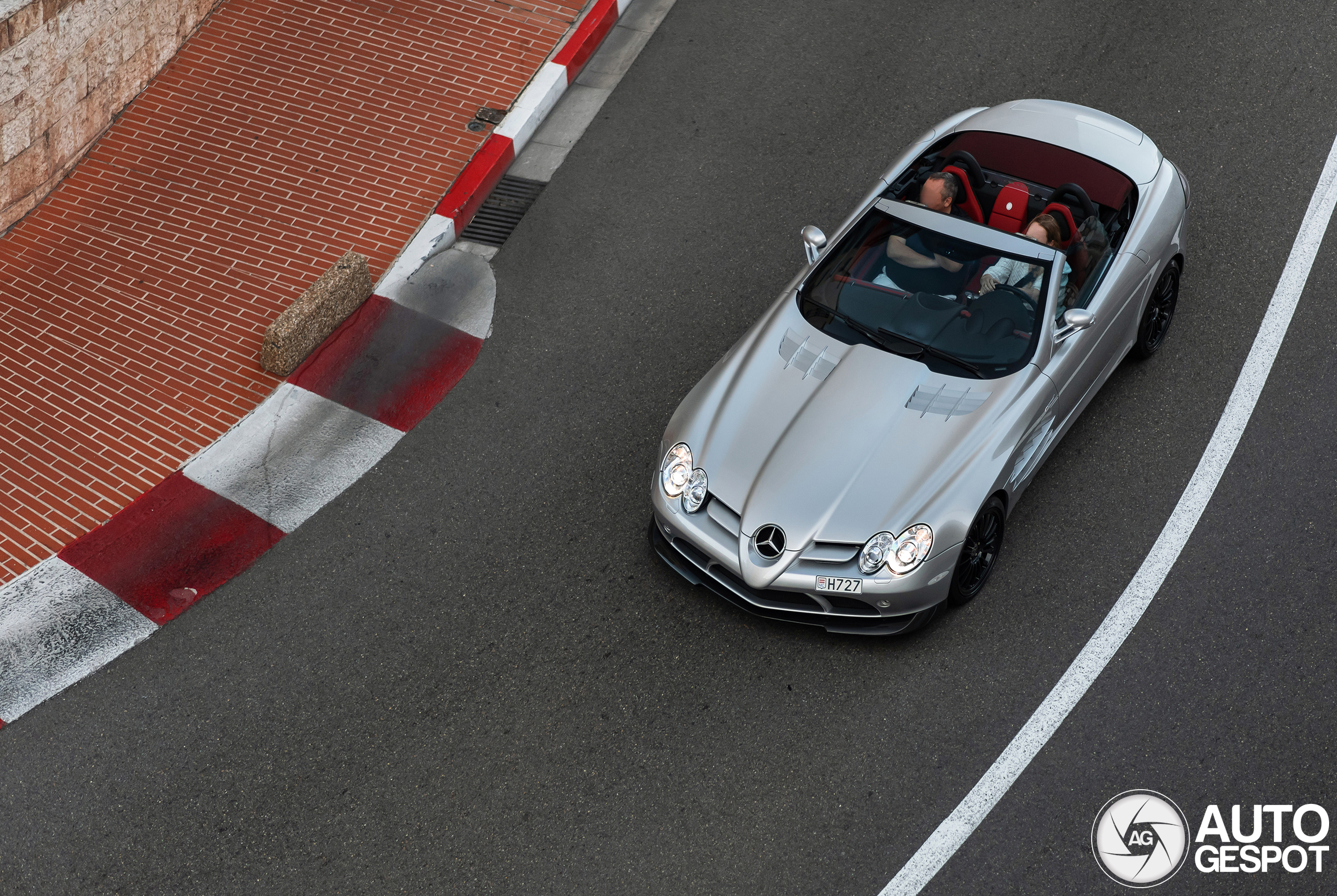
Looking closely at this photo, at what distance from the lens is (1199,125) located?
855 cm

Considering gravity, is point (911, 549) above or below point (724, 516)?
above

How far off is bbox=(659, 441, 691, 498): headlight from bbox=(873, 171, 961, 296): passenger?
140 centimetres

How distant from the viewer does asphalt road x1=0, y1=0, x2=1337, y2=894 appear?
5.18m

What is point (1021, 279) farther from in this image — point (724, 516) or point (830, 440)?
point (724, 516)

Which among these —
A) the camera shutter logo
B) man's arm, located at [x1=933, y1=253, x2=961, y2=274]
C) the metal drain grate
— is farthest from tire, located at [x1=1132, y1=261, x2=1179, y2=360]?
the metal drain grate

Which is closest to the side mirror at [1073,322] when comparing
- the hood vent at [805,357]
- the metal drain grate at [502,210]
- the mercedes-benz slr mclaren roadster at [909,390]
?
the mercedes-benz slr mclaren roadster at [909,390]

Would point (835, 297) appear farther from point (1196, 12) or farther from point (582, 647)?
point (1196, 12)

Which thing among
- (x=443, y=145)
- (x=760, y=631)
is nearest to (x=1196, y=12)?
(x=443, y=145)

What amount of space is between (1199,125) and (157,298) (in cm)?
741

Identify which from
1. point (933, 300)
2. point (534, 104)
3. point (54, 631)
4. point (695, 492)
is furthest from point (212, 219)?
point (933, 300)

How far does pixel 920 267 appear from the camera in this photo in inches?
241

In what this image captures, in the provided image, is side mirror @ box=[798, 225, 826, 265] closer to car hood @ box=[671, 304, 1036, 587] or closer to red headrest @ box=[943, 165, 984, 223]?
car hood @ box=[671, 304, 1036, 587]

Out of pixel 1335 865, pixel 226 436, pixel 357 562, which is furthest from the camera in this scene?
pixel 226 436

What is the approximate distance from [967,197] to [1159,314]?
4.46 ft
